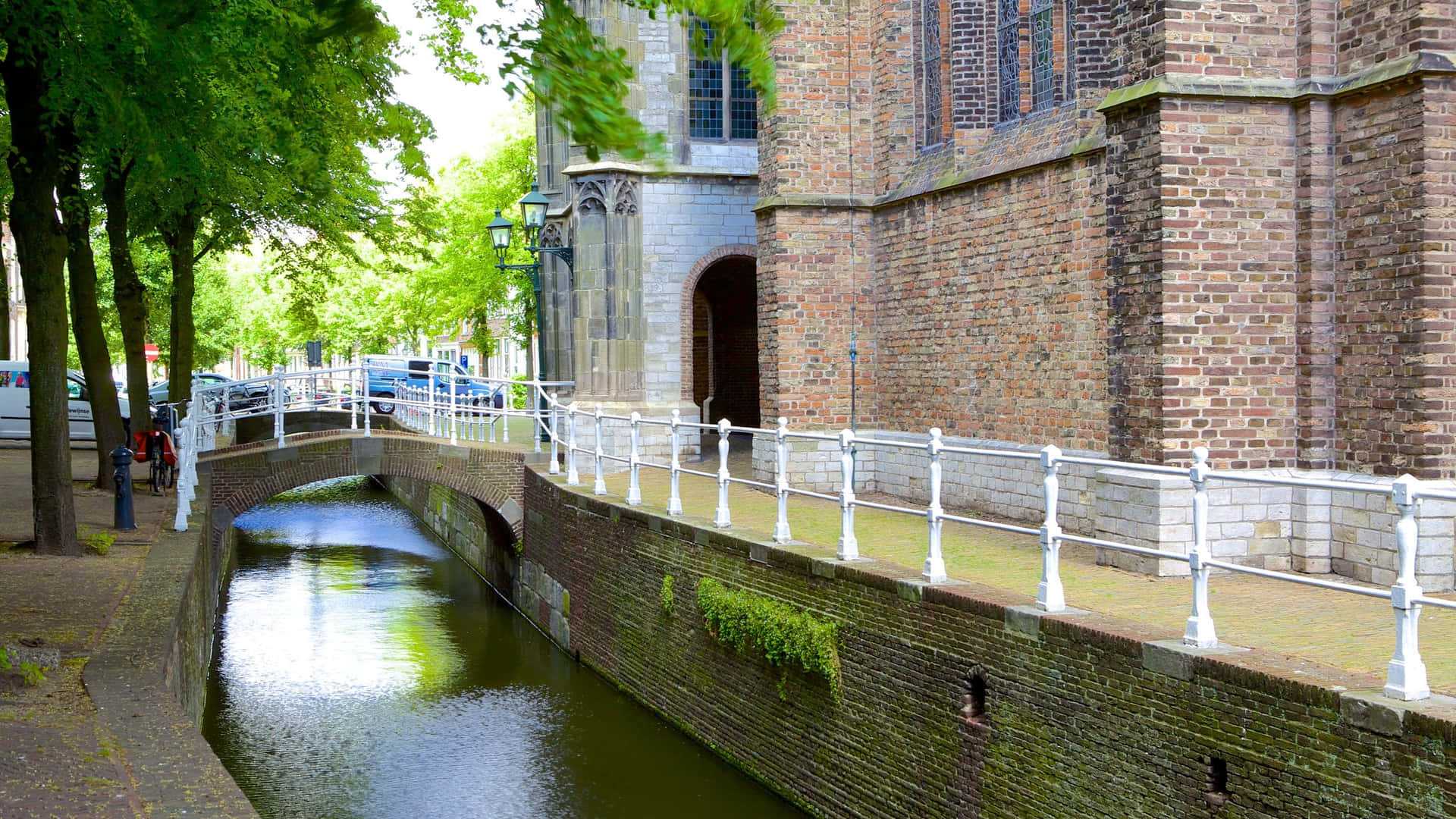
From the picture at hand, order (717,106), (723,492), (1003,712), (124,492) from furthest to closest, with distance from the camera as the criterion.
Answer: (717,106) → (124,492) → (723,492) → (1003,712)

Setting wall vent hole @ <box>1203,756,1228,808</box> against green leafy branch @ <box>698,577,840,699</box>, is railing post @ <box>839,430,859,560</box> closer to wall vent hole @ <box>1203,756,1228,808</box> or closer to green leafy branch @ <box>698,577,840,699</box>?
green leafy branch @ <box>698,577,840,699</box>

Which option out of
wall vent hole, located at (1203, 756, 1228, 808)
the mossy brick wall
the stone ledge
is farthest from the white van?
wall vent hole, located at (1203, 756, 1228, 808)

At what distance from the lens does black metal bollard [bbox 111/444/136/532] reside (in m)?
14.6

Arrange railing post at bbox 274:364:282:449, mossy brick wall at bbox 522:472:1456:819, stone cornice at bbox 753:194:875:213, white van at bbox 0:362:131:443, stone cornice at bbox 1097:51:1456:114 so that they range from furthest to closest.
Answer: white van at bbox 0:362:131:443, railing post at bbox 274:364:282:449, stone cornice at bbox 753:194:875:213, stone cornice at bbox 1097:51:1456:114, mossy brick wall at bbox 522:472:1456:819

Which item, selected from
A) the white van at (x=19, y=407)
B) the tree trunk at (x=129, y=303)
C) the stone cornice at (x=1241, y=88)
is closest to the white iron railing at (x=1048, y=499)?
the tree trunk at (x=129, y=303)

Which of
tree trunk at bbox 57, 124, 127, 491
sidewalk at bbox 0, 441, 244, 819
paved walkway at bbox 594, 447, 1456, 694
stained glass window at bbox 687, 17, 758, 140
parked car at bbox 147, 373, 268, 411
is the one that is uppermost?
stained glass window at bbox 687, 17, 758, 140

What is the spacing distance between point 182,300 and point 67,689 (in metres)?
15.3

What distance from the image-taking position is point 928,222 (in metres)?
16.1

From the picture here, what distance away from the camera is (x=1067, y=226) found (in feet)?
44.3

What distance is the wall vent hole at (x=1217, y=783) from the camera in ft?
21.2

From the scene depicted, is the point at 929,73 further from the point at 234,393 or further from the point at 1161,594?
the point at 234,393

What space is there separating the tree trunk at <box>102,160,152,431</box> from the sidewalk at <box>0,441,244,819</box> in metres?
4.15

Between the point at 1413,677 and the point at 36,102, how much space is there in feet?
38.7

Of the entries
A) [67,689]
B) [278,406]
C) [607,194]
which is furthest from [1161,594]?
[607,194]
